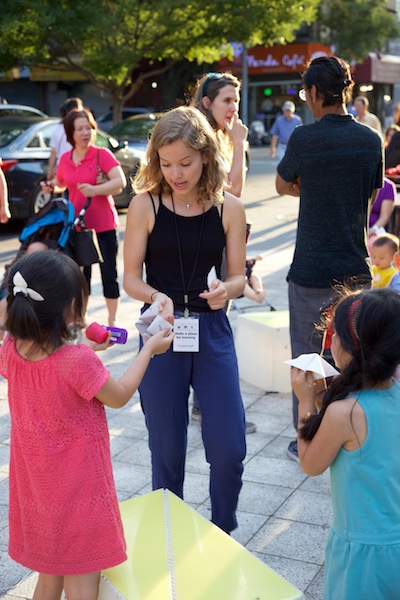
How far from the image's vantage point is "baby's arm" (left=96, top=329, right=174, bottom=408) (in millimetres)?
2549

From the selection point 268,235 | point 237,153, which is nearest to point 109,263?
point 237,153

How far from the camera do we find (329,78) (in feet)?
12.5

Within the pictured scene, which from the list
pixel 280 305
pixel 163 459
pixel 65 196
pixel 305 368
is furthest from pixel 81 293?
pixel 280 305

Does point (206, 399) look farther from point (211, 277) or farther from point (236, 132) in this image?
point (236, 132)

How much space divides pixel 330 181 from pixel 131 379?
174 centimetres

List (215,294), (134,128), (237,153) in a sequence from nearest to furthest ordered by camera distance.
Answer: (215,294), (237,153), (134,128)

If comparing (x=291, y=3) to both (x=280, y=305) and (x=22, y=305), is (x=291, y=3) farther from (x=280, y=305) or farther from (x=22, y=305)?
(x=22, y=305)

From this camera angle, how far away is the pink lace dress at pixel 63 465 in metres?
2.51

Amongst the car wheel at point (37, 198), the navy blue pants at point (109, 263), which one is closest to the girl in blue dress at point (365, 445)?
the navy blue pants at point (109, 263)

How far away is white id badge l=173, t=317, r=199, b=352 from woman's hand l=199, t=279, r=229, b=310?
0.34 feet

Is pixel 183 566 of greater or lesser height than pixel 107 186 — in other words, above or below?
below

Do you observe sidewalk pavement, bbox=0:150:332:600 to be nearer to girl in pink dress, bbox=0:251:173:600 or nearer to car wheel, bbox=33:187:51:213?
girl in pink dress, bbox=0:251:173:600

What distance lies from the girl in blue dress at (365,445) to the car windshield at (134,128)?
13.9m

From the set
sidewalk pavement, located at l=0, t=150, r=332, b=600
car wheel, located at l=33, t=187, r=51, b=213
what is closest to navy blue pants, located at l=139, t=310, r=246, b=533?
sidewalk pavement, located at l=0, t=150, r=332, b=600
